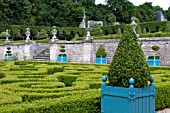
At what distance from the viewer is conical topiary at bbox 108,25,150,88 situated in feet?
→ 24.6

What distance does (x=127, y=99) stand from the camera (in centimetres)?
718

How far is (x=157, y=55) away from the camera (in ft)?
86.9

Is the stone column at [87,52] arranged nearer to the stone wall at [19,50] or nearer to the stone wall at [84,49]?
the stone wall at [84,49]

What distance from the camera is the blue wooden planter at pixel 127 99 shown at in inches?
281

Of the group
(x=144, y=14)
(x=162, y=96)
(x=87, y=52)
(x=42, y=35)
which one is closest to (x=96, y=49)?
(x=87, y=52)

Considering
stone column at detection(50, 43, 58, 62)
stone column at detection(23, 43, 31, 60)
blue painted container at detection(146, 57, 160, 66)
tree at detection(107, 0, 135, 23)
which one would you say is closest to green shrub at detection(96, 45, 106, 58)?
blue painted container at detection(146, 57, 160, 66)

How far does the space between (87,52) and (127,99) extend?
2336 cm

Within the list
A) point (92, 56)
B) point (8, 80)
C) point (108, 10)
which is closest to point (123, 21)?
point (108, 10)

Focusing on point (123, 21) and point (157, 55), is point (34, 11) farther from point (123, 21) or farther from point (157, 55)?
point (157, 55)

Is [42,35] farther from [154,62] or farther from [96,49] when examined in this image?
[154,62]

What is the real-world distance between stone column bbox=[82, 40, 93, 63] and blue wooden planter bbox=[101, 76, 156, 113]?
22586 millimetres

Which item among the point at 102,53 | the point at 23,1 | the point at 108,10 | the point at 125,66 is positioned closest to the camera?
the point at 125,66

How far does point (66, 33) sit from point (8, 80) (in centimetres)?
3927

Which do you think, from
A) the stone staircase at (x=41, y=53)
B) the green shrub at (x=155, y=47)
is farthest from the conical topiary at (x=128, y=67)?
the stone staircase at (x=41, y=53)
